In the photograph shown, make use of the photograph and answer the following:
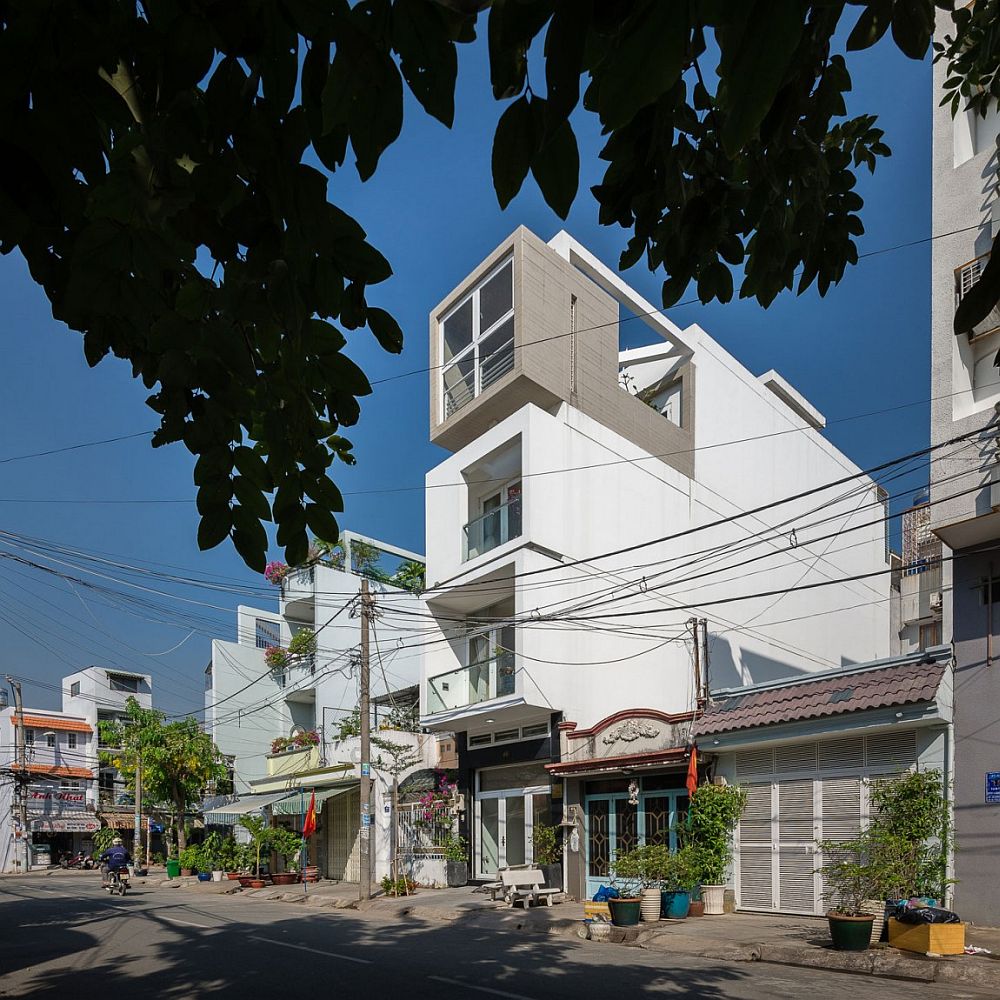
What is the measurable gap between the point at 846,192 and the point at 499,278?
21.1 m

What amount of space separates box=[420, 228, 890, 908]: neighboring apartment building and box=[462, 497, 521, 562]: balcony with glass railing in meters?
0.05

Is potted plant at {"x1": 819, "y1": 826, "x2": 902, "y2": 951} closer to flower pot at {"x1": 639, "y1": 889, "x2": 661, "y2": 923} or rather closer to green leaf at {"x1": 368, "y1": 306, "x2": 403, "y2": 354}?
flower pot at {"x1": 639, "y1": 889, "x2": 661, "y2": 923}

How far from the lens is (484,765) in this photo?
25453mm

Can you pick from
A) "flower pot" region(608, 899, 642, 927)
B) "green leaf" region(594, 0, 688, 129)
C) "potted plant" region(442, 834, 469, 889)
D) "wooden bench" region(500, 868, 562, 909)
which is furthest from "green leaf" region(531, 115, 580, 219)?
"potted plant" region(442, 834, 469, 889)

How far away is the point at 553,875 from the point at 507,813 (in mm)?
2777

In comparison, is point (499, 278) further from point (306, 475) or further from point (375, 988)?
point (306, 475)

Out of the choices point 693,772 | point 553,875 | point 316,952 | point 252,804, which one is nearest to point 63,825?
point 252,804

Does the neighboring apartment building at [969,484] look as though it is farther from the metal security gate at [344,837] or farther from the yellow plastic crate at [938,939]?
the metal security gate at [344,837]

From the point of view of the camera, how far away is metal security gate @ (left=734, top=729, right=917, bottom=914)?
53.4 feet

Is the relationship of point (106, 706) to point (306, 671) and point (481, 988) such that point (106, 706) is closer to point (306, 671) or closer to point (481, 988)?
point (306, 671)

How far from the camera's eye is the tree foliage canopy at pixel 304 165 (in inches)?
73.9

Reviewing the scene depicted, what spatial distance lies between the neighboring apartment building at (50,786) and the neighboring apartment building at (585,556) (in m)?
36.2

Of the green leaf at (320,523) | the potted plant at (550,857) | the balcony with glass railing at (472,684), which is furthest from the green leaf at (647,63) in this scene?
the potted plant at (550,857)

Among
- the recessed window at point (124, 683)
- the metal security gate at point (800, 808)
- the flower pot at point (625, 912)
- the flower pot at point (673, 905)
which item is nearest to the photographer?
the flower pot at point (625, 912)
